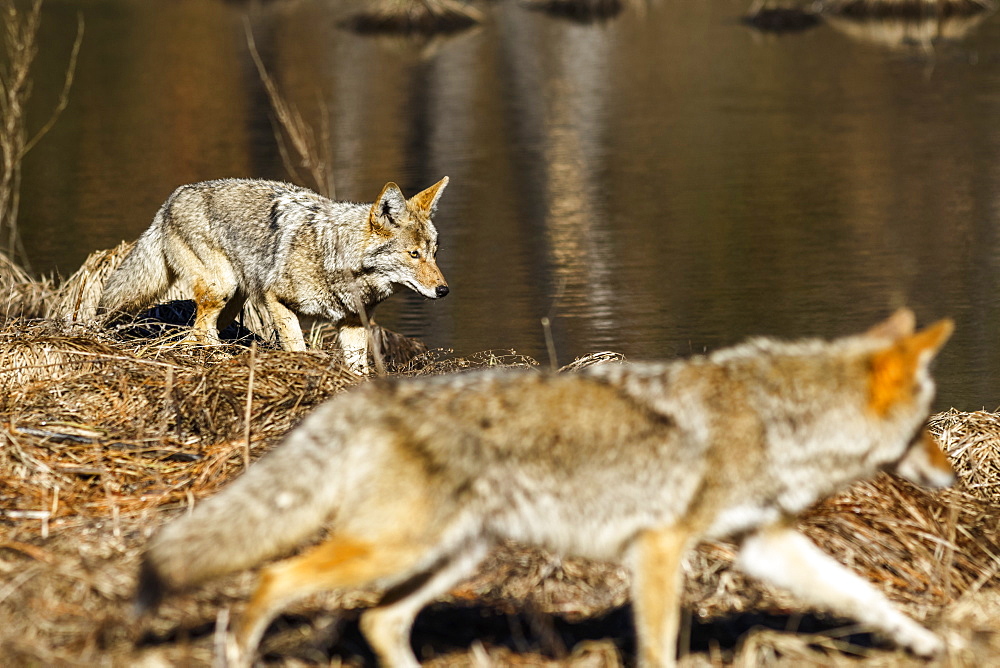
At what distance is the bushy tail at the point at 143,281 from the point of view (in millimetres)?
8961

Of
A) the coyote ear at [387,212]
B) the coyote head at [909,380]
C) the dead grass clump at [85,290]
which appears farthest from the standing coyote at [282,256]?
the coyote head at [909,380]

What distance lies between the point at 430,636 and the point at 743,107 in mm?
18013

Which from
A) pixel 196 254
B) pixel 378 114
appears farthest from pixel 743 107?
pixel 196 254

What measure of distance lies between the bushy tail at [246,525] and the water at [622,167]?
5.63 metres

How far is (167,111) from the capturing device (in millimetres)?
24047

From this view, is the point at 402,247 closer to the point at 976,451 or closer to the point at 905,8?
the point at 976,451

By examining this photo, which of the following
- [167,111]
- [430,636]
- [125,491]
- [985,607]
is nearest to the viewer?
[430,636]

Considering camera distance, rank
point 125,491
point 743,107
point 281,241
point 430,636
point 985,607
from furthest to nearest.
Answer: point 743,107
point 281,241
point 125,491
point 985,607
point 430,636

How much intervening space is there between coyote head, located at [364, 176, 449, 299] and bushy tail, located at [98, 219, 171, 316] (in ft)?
5.56

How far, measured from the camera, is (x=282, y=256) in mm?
8406

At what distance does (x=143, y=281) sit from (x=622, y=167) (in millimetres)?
9256

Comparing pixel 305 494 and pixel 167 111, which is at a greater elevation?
pixel 305 494

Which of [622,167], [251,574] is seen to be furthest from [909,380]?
[622,167]

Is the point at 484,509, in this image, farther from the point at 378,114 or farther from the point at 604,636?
the point at 378,114
